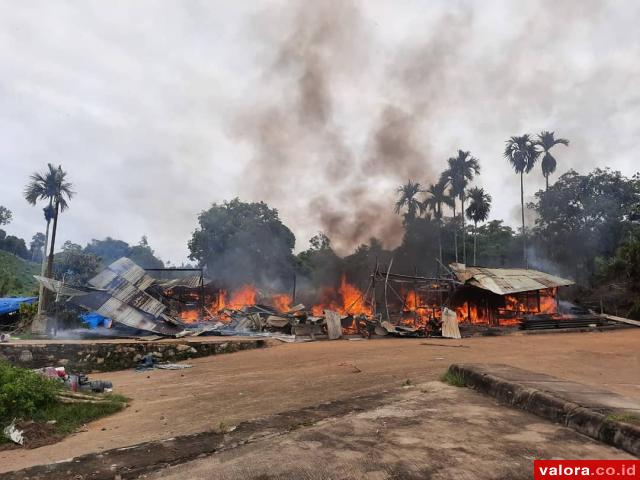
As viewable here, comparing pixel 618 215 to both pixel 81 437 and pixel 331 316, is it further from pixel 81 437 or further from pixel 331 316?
pixel 81 437

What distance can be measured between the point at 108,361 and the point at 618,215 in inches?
1501

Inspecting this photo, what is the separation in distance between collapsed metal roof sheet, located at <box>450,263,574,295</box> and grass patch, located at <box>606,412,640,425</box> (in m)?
21.4

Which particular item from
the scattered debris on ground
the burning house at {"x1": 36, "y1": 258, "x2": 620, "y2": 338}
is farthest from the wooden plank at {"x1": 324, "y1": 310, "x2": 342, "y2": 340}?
the scattered debris on ground

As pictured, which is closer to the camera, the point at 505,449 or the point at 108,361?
the point at 505,449

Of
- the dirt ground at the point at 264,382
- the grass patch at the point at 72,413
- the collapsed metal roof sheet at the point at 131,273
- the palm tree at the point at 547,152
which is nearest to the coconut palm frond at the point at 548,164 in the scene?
the palm tree at the point at 547,152

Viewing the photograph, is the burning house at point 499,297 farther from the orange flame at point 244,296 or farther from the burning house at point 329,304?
the orange flame at point 244,296

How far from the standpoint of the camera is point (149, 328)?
18094 mm

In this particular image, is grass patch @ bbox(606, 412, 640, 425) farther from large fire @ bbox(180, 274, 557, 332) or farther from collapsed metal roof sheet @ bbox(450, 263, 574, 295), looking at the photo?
collapsed metal roof sheet @ bbox(450, 263, 574, 295)

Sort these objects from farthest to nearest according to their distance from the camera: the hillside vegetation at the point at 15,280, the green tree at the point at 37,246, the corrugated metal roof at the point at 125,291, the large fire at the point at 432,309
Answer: the green tree at the point at 37,246
the hillside vegetation at the point at 15,280
the large fire at the point at 432,309
the corrugated metal roof at the point at 125,291

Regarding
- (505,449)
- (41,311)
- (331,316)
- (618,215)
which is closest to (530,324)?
(331,316)

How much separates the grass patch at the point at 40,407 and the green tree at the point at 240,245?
3065cm

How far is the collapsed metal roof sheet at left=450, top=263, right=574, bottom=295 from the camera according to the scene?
77.9 ft

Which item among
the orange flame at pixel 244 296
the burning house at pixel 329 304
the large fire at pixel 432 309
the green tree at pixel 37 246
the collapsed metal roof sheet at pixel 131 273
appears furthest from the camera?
the green tree at pixel 37 246

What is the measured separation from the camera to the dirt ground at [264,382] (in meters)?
4.93
